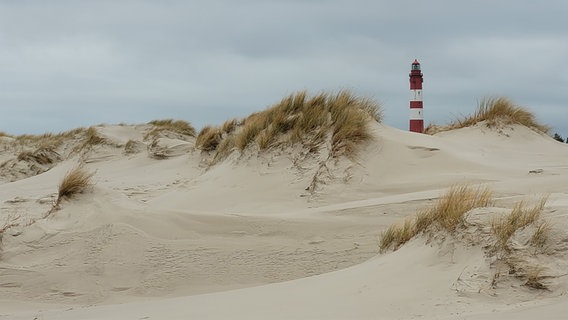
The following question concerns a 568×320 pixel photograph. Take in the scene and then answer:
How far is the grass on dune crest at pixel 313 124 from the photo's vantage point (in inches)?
369

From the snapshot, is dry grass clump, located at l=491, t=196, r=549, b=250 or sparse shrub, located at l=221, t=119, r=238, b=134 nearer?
dry grass clump, located at l=491, t=196, r=549, b=250

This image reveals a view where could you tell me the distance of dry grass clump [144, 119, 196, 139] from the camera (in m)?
19.0

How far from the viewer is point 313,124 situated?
9734mm

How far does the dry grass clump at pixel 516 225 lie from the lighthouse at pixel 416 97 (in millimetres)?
13351

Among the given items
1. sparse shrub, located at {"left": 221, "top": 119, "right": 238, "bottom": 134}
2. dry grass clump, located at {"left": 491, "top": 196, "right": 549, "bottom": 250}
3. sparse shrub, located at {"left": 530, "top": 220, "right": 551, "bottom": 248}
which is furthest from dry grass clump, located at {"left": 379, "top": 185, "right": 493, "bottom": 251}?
sparse shrub, located at {"left": 221, "top": 119, "right": 238, "bottom": 134}

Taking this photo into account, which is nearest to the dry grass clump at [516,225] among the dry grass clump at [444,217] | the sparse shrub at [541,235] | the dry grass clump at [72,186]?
the sparse shrub at [541,235]

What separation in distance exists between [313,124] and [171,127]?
1088 cm

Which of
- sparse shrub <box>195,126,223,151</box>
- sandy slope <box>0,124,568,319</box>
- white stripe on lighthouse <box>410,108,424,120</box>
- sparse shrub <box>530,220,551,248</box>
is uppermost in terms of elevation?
white stripe on lighthouse <box>410,108,424,120</box>

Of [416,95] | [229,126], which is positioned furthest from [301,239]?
[416,95]

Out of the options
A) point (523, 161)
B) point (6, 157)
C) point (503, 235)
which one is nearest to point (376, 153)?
point (523, 161)

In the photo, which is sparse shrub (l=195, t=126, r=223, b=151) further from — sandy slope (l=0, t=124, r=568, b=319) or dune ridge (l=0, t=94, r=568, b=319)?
sandy slope (l=0, t=124, r=568, b=319)

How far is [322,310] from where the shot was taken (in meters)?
3.93

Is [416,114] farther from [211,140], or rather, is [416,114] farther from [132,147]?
[132,147]

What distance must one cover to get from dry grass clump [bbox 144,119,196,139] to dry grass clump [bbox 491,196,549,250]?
14.9 m
